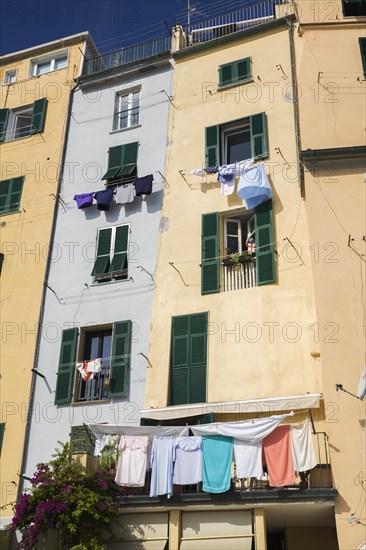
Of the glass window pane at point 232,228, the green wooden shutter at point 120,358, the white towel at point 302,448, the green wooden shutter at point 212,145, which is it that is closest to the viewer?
the white towel at point 302,448

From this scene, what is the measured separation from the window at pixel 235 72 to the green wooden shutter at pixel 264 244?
4649mm

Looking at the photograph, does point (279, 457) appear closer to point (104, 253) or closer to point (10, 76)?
point (104, 253)

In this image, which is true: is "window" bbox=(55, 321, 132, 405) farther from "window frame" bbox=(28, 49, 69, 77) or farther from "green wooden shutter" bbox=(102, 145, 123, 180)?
"window frame" bbox=(28, 49, 69, 77)

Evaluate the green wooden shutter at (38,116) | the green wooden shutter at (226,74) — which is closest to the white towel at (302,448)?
the green wooden shutter at (226,74)

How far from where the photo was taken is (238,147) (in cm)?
1945

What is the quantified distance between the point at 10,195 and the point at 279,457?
12.3m

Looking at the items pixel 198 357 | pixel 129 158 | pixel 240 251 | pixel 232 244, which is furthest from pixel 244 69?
pixel 198 357

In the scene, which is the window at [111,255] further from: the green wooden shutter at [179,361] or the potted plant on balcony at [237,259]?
the potted plant on balcony at [237,259]

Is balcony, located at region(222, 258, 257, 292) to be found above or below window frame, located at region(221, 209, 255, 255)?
below

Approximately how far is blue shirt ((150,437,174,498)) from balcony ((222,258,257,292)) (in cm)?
425

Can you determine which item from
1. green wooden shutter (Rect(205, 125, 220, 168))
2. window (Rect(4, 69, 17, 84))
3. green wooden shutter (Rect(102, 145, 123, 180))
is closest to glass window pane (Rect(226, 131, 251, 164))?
green wooden shutter (Rect(205, 125, 220, 168))

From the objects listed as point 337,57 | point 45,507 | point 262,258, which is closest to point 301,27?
point 337,57

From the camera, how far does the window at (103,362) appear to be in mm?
16688

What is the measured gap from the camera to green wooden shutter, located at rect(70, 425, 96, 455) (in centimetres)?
1594
